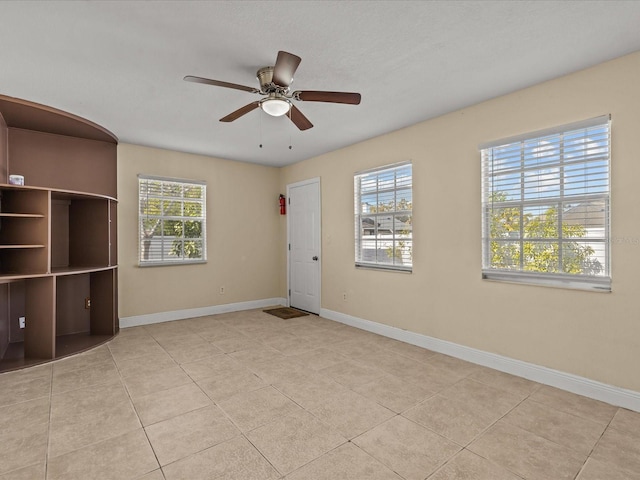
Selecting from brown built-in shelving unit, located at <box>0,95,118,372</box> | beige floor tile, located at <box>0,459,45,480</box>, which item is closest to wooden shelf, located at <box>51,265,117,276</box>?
brown built-in shelving unit, located at <box>0,95,118,372</box>

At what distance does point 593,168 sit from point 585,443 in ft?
6.72

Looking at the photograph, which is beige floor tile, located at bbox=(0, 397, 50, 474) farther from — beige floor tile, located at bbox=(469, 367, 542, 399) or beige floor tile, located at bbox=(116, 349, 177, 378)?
beige floor tile, located at bbox=(469, 367, 542, 399)

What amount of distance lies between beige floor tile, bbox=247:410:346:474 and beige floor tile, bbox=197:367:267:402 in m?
0.60

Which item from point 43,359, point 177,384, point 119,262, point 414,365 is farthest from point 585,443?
point 119,262

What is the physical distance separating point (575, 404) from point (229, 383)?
2.81m

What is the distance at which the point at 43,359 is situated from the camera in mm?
3545

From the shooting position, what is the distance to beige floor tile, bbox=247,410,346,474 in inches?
77.3

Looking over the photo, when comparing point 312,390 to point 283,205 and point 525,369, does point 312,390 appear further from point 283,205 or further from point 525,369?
point 283,205

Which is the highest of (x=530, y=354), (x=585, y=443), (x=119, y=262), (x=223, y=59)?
(x=223, y=59)

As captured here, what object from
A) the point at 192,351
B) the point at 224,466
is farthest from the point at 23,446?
the point at 192,351

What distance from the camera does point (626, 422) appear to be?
2352 mm

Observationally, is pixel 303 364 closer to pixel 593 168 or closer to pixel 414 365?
pixel 414 365

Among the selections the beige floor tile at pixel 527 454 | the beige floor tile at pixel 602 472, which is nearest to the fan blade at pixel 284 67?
the beige floor tile at pixel 527 454

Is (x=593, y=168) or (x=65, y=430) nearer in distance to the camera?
(x=65, y=430)
